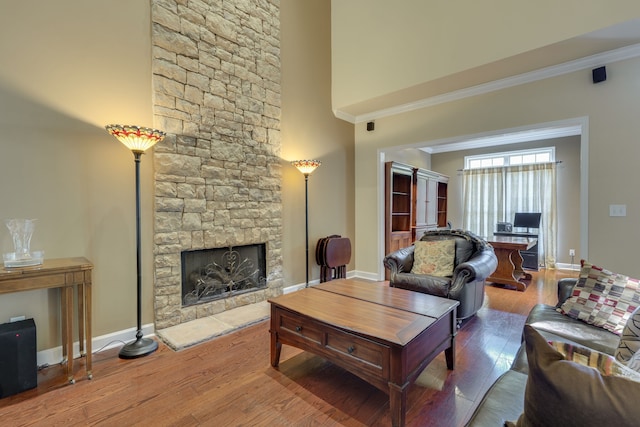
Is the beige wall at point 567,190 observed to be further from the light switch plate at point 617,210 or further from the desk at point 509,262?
the light switch plate at point 617,210

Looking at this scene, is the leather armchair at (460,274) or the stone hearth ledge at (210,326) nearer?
the stone hearth ledge at (210,326)

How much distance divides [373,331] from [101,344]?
2.42m

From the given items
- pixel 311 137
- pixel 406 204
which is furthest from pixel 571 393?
pixel 406 204

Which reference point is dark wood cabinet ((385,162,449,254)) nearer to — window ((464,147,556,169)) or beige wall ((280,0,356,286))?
beige wall ((280,0,356,286))

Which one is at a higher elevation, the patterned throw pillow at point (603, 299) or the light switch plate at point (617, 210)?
the light switch plate at point (617, 210)

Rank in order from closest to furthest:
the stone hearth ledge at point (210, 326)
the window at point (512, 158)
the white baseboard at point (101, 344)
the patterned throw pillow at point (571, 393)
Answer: the patterned throw pillow at point (571, 393)
the white baseboard at point (101, 344)
the stone hearth ledge at point (210, 326)
the window at point (512, 158)

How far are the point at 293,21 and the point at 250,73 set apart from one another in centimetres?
126

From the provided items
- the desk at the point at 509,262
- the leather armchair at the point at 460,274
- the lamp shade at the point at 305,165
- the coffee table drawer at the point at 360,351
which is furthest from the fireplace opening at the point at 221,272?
the desk at the point at 509,262

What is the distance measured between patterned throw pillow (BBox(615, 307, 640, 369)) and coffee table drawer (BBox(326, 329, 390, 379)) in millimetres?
947

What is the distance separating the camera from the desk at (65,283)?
1857 mm

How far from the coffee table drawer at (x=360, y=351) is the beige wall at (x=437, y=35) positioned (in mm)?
3179

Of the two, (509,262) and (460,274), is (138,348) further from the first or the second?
(509,262)

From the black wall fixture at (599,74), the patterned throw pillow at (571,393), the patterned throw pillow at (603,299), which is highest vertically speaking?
the black wall fixture at (599,74)

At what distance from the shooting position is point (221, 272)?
337cm
